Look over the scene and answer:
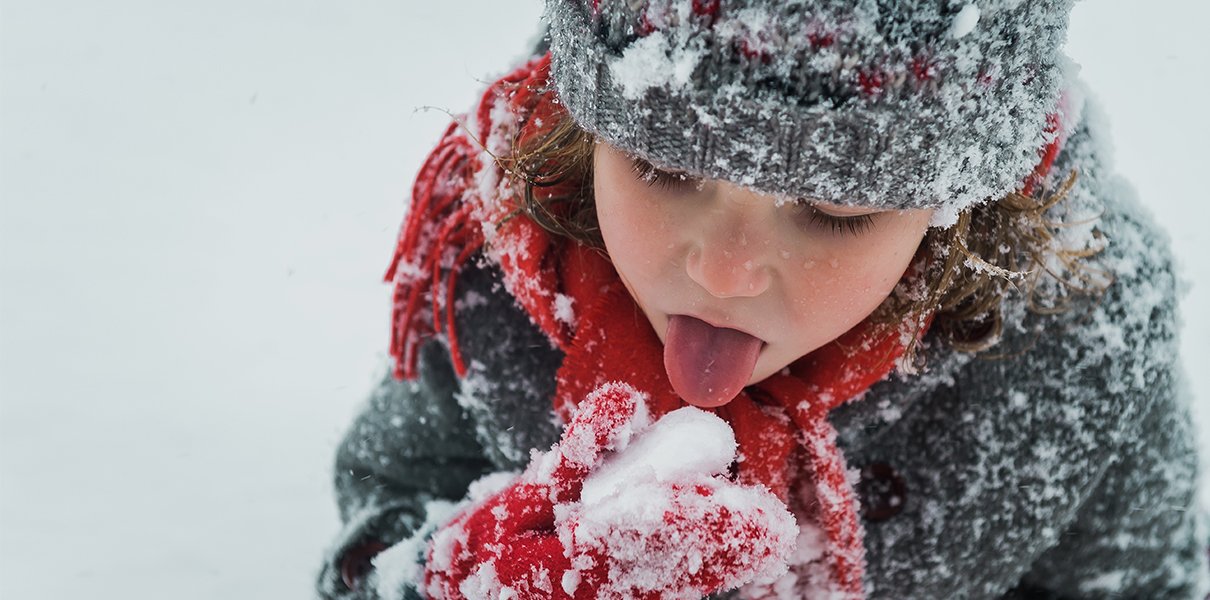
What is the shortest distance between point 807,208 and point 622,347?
25 cm

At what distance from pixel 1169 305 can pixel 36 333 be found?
1.65 m

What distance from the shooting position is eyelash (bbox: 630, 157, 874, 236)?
71 centimetres

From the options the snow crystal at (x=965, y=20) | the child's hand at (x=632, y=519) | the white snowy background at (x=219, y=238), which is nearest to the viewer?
the snow crystal at (x=965, y=20)

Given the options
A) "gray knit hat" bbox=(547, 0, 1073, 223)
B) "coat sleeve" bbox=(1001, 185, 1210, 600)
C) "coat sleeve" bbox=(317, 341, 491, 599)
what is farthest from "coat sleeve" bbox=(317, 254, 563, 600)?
"coat sleeve" bbox=(1001, 185, 1210, 600)

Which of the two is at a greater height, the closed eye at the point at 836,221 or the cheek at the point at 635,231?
the cheek at the point at 635,231

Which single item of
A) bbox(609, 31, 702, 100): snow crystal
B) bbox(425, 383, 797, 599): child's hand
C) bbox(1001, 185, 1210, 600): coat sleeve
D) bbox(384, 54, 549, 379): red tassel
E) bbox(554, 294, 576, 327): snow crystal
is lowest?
bbox(425, 383, 797, 599): child's hand

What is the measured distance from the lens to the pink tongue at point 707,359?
2.59 ft

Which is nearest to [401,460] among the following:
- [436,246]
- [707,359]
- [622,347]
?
[436,246]

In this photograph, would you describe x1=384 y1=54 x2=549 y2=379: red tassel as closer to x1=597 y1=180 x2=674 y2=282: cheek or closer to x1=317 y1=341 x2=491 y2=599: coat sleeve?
x1=317 y1=341 x2=491 y2=599: coat sleeve

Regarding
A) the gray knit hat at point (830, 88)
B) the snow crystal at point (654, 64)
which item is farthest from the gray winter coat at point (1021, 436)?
the snow crystal at point (654, 64)

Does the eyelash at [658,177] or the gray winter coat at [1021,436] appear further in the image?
the gray winter coat at [1021,436]

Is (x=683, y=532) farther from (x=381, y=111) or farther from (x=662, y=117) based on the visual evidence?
(x=381, y=111)

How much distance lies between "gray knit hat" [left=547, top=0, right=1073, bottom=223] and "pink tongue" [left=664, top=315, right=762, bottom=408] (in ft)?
0.54

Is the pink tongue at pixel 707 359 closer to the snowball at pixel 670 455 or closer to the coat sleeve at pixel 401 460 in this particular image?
the snowball at pixel 670 455
